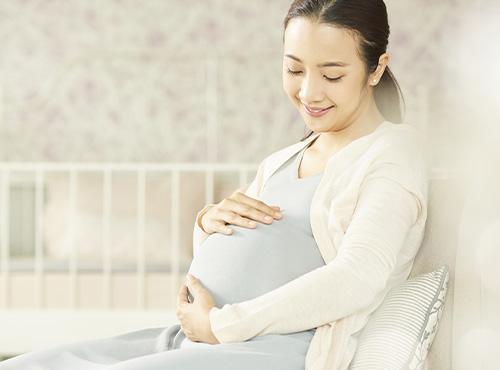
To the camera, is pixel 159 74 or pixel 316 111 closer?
pixel 316 111

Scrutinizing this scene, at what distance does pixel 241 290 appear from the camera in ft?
3.23

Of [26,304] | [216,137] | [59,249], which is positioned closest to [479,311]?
[26,304]

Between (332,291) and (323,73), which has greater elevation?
(323,73)

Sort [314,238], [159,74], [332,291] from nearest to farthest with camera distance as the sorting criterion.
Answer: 1. [332,291]
2. [314,238]
3. [159,74]

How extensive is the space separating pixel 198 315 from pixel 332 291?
0.20 metres

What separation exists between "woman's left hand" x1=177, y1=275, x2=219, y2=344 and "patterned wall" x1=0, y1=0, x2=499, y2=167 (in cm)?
223

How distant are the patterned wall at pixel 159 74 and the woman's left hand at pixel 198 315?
7.32ft

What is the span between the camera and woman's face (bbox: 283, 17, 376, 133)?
1.02 meters

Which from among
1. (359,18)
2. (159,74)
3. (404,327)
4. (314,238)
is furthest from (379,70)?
(159,74)

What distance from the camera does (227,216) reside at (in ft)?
3.57

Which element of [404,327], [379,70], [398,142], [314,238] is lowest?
[404,327]

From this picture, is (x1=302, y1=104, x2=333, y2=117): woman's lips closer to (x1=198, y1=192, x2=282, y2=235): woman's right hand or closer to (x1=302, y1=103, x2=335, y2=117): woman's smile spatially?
(x1=302, y1=103, x2=335, y2=117): woman's smile

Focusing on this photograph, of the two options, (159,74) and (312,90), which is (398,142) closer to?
(312,90)

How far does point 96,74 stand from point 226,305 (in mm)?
2569
